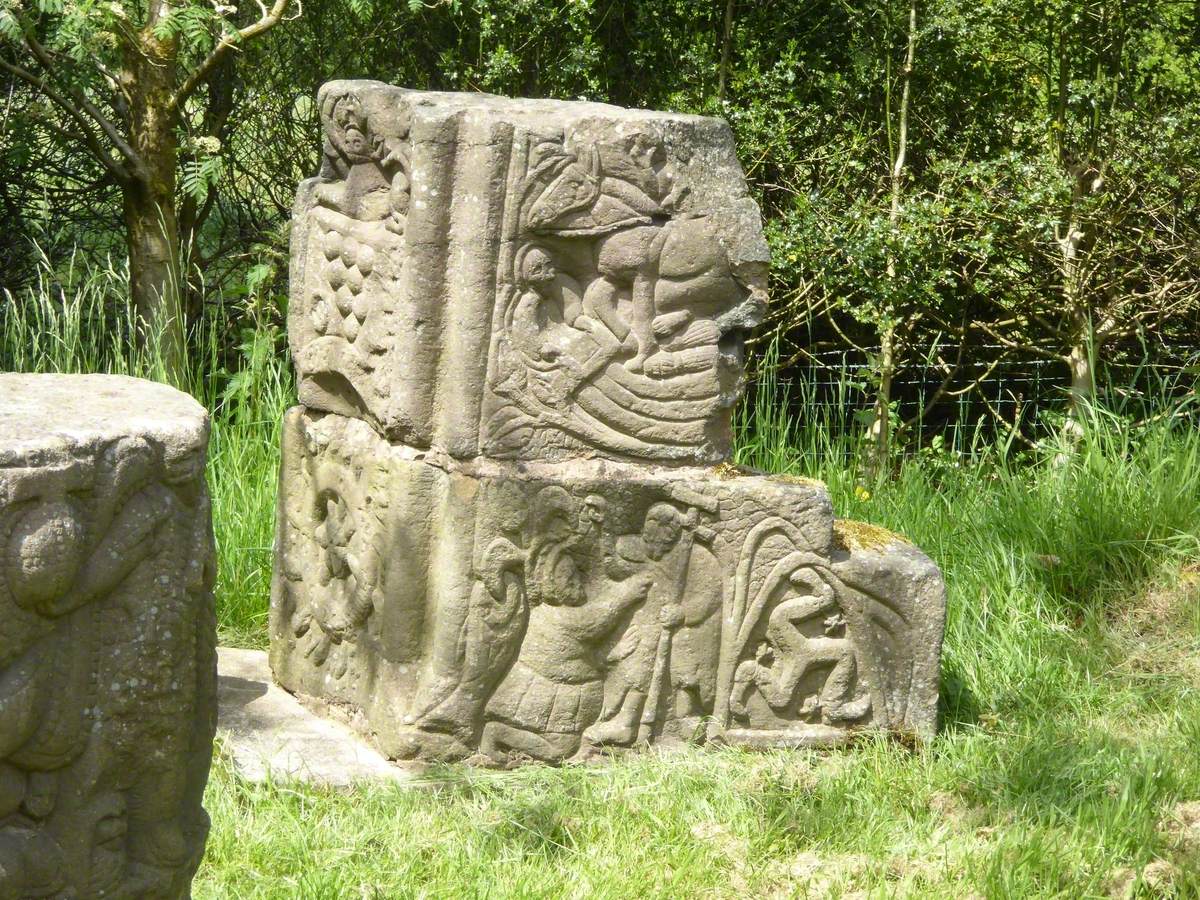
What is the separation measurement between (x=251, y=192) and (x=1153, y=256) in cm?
402

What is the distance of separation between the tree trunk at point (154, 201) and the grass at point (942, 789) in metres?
0.61

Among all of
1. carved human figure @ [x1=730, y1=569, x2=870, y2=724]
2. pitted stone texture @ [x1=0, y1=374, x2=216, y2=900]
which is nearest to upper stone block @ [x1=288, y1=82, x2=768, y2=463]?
carved human figure @ [x1=730, y1=569, x2=870, y2=724]

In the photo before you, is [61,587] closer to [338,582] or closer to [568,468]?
[568,468]

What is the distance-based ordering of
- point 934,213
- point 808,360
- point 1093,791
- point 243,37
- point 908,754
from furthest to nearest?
point 808,360 → point 934,213 → point 243,37 → point 908,754 → point 1093,791

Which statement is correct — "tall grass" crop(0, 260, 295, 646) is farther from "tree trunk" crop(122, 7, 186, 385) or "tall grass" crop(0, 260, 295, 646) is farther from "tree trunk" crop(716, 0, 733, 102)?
"tree trunk" crop(716, 0, 733, 102)

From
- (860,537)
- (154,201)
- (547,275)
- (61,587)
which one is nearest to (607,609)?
(860,537)

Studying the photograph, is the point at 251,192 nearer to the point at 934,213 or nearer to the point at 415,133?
the point at 934,213

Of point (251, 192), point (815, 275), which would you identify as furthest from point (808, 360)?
point (251, 192)

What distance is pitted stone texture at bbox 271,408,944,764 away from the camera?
143 inches

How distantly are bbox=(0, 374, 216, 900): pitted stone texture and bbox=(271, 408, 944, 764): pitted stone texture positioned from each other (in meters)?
1.39

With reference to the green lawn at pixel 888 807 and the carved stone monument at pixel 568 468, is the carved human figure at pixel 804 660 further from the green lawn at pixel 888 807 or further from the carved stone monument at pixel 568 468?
the green lawn at pixel 888 807

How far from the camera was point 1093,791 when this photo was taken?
3.51 m

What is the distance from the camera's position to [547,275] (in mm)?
3588

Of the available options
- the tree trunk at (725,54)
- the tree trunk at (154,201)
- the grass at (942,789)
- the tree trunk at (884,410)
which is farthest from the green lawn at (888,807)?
the tree trunk at (725,54)
